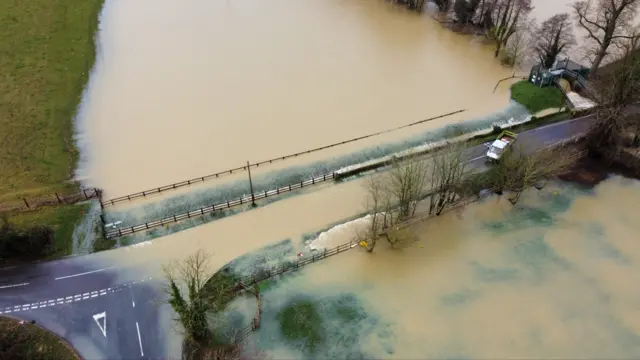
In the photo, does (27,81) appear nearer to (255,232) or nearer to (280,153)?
(280,153)

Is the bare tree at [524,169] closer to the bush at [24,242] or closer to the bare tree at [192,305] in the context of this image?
the bare tree at [192,305]

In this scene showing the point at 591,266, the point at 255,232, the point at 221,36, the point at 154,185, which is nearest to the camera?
the point at 591,266

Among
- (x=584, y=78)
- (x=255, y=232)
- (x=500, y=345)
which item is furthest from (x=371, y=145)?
(x=584, y=78)

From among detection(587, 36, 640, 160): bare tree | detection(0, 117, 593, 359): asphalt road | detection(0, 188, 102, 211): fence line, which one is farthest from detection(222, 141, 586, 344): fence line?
detection(0, 188, 102, 211): fence line

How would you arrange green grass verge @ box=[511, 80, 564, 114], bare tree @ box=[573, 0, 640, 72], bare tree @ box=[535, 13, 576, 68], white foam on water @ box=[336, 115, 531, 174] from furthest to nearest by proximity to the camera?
bare tree @ box=[535, 13, 576, 68] < green grass verge @ box=[511, 80, 564, 114] < bare tree @ box=[573, 0, 640, 72] < white foam on water @ box=[336, 115, 531, 174]

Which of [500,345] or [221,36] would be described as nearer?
[500,345]

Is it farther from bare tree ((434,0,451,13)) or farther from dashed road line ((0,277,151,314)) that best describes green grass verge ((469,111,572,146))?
dashed road line ((0,277,151,314))

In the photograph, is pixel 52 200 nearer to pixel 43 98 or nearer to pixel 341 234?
pixel 43 98
